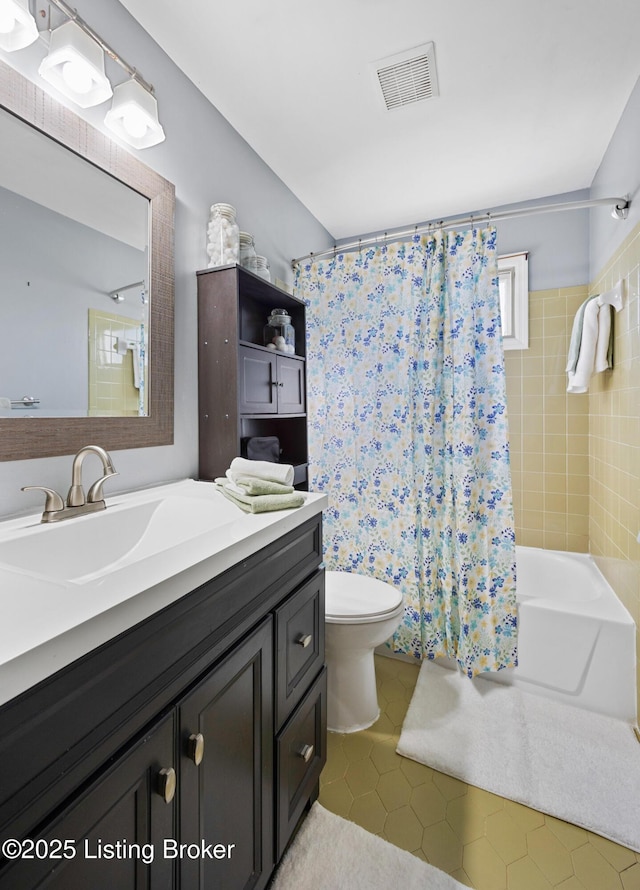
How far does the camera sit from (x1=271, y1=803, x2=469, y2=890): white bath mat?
1090 mm

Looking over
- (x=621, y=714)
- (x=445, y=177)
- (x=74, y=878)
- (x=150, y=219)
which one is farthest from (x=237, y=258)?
(x=621, y=714)

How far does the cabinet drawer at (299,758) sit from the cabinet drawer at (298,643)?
0.05 m

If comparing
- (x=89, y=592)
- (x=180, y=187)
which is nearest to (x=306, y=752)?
(x=89, y=592)

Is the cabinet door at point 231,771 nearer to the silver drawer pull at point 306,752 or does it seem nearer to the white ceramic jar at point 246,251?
the silver drawer pull at point 306,752

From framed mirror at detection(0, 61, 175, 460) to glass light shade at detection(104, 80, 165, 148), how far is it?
0.06 metres

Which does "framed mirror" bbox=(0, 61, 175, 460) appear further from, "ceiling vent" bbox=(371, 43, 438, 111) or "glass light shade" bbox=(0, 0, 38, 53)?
"ceiling vent" bbox=(371, 43, 438, 111)

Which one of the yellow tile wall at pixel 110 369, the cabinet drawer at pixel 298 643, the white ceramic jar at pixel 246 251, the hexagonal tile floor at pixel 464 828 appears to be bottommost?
the hexagonal tile floor at pixel 464 828

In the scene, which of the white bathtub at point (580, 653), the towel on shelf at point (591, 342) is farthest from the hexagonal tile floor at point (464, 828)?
the towel on shelf at point (591, 342)

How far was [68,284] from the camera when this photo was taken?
1.12 m

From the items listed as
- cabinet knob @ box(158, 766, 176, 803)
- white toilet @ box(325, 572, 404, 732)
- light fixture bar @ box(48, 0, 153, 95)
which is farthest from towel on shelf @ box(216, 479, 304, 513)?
light fixture bar @ box(48, 0, 153, 95)

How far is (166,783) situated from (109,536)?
558mm

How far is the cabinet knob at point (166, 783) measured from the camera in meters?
0.65

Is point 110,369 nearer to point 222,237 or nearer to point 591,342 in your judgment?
point 222,237

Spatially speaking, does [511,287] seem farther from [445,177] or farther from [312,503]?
[312,503]
